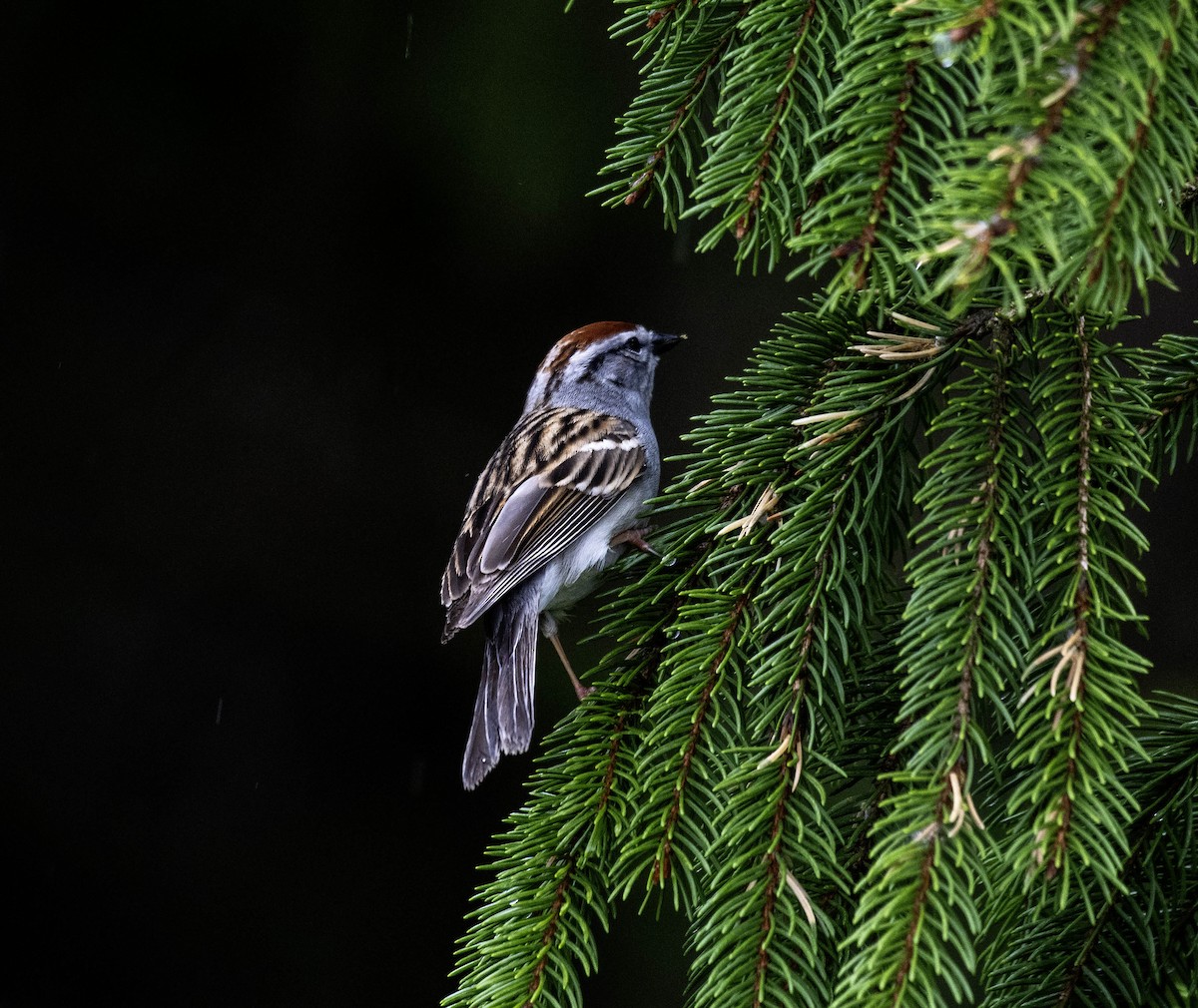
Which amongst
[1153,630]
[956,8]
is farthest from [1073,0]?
[1153,630]

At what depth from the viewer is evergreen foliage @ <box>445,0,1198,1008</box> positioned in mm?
934

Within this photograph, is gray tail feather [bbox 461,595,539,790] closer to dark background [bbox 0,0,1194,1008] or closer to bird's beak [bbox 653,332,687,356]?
bird's beak [bbox 653,332,687,356]

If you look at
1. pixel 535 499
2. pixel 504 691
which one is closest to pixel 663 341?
pixel 535 499

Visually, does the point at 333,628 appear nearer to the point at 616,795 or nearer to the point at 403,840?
the point at 403,840

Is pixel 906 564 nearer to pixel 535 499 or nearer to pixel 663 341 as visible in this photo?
pixel 535 499

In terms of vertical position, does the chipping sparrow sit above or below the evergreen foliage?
below

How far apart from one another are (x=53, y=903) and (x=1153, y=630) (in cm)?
306

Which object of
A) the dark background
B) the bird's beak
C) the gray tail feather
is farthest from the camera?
the dark background

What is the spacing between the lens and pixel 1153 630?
344cm

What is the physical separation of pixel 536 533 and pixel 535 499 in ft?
0.31

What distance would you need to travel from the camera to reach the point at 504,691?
2.24 m

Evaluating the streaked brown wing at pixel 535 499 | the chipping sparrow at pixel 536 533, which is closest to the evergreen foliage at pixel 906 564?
the chipping sparrow at pixel 536 533

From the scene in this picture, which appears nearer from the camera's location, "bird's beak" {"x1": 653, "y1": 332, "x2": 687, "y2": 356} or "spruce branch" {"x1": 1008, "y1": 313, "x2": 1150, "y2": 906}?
"spruce branch" {"x1": 1008, "y1": 313, "x2": 1150, "y2": 906}

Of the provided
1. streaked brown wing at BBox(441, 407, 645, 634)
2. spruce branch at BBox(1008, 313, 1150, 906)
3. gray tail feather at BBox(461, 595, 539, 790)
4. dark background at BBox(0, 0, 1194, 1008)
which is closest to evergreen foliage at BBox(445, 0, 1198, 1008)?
spruce branch at BBox(1008, 313, 1150, 906)
